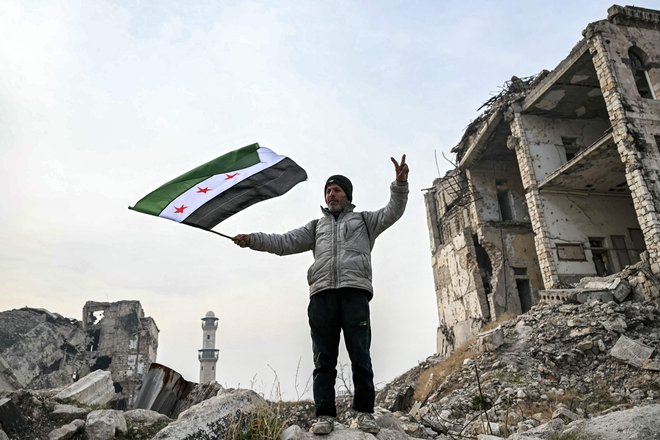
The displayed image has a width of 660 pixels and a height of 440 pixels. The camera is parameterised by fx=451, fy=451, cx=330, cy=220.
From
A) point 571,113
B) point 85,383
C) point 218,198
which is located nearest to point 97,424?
point 218,198

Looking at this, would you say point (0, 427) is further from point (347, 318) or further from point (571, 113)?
point (571, 113)

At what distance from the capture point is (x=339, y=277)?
324 centimetres

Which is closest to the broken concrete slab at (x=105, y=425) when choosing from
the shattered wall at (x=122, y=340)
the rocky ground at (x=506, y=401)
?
the rocky ground at (x=506, y=401)

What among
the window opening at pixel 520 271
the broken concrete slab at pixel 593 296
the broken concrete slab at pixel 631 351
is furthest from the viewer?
the window opening at pixel 520 271

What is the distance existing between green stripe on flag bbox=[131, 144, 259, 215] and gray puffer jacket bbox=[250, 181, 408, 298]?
3.03 feet

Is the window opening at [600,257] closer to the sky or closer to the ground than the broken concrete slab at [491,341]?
closer to the sky

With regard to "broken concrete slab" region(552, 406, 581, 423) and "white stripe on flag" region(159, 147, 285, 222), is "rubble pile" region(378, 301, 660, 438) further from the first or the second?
"white stripe on flag" region(159, 147, 285, 222)

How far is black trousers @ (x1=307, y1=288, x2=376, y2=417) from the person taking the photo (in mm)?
3082

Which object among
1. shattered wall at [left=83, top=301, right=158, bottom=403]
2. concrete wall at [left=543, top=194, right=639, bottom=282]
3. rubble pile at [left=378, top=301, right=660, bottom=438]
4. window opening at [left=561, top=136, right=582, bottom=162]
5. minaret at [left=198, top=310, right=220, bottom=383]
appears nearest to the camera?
rubble pile at [left=378, top=301, right=660, bottom=438]

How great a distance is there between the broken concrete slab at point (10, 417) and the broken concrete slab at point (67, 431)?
9.7 inches

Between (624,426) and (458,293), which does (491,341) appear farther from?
(458,293)

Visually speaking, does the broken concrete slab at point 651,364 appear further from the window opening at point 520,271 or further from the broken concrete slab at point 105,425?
the window opening at point 520,271

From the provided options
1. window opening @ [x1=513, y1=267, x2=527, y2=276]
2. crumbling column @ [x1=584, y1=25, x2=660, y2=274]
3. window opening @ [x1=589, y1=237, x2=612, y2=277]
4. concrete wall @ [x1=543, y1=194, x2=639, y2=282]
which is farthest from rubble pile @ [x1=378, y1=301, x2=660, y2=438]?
window opening @ [x1=513, y1=267, x2=527, y2=276]

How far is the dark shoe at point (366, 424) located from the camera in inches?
116
